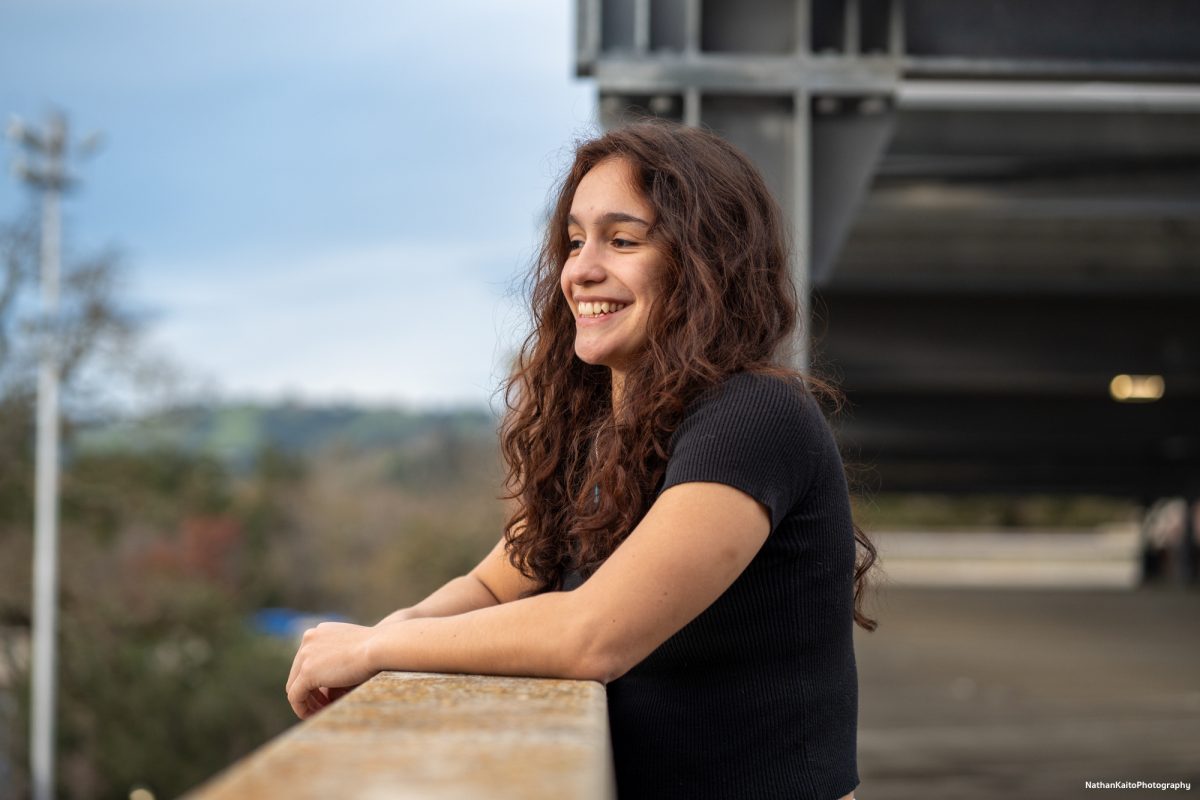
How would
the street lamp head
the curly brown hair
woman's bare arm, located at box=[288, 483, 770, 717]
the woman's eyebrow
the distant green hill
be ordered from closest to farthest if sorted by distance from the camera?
woman's bare arm, located at box=[288, 483, 770, 717] → the curly brown hair → the woman's eyebrow → the street lamp head → the distant green hill

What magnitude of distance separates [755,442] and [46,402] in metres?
23.9

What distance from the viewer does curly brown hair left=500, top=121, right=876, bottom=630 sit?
2316mm

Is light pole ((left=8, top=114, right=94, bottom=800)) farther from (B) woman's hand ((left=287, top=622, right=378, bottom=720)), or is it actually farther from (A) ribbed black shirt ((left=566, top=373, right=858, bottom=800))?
(A) ribbed black shirt ((left=566, top=373, right=858, bottom=800))

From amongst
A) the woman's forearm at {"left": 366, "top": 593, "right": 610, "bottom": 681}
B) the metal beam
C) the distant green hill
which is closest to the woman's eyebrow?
the woman's forearm at {"left": 366, "top": 593, "right": 610, "bottom": 681}

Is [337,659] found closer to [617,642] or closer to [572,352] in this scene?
[617,642]

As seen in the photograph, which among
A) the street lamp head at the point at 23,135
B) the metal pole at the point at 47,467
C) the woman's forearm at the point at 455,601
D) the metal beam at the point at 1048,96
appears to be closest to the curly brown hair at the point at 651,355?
the woman's forearm at the point at 455,601

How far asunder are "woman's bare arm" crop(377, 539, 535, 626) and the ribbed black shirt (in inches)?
21.1

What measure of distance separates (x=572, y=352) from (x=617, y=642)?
0.84 metres

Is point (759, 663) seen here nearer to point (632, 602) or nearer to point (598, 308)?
point (632, 602)

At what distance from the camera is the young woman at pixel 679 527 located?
2068mm

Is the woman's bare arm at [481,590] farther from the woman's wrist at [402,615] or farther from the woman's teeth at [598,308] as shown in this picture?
the woman's teeth at [598,308]

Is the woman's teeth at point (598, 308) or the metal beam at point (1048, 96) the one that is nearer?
the woman's teeth at point (598, 308)

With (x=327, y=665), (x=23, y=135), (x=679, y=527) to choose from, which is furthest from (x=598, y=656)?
(x=23, y=135)

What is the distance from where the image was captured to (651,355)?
7.88 feet
